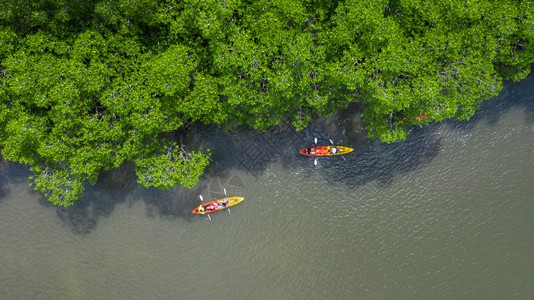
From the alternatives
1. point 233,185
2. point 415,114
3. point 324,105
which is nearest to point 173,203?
point 233,185

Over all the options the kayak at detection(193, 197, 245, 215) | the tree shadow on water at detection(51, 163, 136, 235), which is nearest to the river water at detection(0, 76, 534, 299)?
the tree shadow on water at detection(51, 163, 136, 235)

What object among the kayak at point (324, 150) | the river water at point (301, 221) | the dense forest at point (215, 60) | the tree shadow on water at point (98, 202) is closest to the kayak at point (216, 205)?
the river water at point (301, 221)

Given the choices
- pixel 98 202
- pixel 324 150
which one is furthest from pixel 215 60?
pixel 98 202

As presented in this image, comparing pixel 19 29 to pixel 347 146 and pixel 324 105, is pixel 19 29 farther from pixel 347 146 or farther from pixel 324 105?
pixel 347 146

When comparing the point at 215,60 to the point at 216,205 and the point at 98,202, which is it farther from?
the point at 98,202

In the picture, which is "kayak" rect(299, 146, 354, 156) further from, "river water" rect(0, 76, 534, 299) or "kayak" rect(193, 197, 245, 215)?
"kayak" rect(193, 197, 245, 215)

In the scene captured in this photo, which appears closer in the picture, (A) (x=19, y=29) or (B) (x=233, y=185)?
(A) (x=19, y=29)

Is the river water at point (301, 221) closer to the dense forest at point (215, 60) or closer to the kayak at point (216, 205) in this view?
the kayak at point (216, 205)

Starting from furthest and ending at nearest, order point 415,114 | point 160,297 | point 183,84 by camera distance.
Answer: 1. point 160,297
2. point 415,114
3. point 183,84
